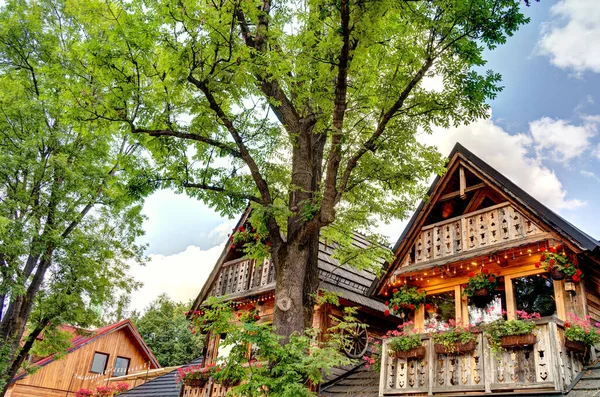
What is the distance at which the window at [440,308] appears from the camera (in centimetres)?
1164

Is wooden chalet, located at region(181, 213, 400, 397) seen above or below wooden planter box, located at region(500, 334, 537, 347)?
above

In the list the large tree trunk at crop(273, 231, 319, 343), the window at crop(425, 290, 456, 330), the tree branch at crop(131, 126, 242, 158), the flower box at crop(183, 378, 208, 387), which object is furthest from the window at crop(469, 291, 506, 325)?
the flower box at crop(183, 378, 208, 387)

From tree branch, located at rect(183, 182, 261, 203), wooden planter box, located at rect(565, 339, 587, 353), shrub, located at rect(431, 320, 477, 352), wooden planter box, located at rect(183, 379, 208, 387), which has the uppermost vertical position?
tree branch, located at rect(183, 182, 261, 203)

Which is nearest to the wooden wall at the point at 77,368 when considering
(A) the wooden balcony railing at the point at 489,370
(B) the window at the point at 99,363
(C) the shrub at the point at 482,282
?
(B) the window at the point at 99,363

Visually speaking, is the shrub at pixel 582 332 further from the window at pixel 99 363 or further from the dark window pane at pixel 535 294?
the window at pixel 99 363

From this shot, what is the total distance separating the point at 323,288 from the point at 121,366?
2096cm

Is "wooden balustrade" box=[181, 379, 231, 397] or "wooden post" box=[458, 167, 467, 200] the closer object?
"wooden post" box=[458, 167, 467, 200]

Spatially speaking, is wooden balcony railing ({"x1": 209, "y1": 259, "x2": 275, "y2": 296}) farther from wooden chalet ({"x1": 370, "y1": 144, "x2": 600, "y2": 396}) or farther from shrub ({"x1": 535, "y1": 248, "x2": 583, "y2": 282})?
shrub ({"x1": 535, "y1": 248, "x2": 583, "y2": 282})

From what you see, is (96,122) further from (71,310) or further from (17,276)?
(71,310)

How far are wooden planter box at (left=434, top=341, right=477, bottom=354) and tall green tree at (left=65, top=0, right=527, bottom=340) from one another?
306cm

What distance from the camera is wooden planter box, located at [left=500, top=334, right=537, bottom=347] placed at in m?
7.89

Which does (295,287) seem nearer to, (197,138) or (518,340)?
(197,138)

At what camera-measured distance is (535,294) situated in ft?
32.9

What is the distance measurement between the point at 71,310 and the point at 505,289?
1197cm
